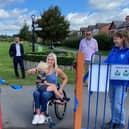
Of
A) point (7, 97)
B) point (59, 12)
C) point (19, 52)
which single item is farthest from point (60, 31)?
point (7, 97)

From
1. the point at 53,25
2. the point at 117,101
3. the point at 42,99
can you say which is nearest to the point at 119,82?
the point at 117,101

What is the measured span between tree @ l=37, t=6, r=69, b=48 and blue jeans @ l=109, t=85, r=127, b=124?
57.5 meters

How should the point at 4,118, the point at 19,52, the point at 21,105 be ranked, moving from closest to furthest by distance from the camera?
the point at 4,118 < the point at 21,105 < the point at 19,52

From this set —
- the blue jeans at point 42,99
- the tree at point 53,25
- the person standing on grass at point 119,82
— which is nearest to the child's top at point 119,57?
the person standing on grass at point 119,82

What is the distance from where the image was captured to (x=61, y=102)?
6.37 m

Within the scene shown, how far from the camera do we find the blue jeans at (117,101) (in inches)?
228

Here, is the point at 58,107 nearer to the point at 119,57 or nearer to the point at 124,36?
the point at 119,57

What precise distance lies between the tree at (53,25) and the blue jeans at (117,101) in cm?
5749

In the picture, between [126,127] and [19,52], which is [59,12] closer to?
[19,52]

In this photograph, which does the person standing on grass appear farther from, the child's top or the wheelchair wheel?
the wheelchair wheel

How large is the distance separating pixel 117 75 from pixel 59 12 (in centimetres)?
6343

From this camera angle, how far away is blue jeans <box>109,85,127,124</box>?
579cm

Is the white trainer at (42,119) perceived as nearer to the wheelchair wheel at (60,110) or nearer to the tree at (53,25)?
the wheelchair wheel at (60,110)

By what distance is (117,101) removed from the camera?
19.3 feet
